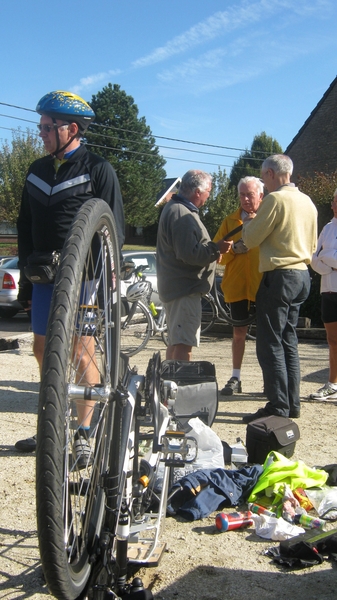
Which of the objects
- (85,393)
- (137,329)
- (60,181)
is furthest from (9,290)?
(85,393)

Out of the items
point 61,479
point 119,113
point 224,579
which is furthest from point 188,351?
point 119,113

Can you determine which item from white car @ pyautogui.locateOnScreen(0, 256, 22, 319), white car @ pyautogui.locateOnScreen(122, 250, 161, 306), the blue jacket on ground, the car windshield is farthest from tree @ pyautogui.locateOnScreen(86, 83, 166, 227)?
the blue jacket on ground

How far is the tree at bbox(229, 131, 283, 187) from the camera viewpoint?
66.1 m

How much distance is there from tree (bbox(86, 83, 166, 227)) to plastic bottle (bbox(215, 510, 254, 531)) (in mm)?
49053

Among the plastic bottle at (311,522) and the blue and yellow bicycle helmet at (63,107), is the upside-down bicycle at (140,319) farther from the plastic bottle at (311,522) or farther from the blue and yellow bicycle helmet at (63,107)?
the plastic bottle at (311,522)

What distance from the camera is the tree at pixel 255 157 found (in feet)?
217

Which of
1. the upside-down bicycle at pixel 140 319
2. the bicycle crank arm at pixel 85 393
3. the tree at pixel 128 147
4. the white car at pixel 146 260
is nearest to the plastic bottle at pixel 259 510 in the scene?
the bicycle crank arm at pixel 85 393

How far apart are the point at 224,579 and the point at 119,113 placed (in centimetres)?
5436

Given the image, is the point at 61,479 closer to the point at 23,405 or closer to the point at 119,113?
the point at 23,405

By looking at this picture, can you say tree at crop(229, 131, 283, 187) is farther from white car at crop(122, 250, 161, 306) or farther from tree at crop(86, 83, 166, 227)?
white car at crop(122, 250, 161, 306)

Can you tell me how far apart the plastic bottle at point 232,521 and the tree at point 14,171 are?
116 ft

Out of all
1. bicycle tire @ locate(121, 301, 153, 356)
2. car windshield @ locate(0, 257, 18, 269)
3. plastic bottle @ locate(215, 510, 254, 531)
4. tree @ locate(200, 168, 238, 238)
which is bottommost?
plastic bottle @ locate(215, 510, 254, 531)

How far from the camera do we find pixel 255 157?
6788 centimetres

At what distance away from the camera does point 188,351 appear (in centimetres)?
525
